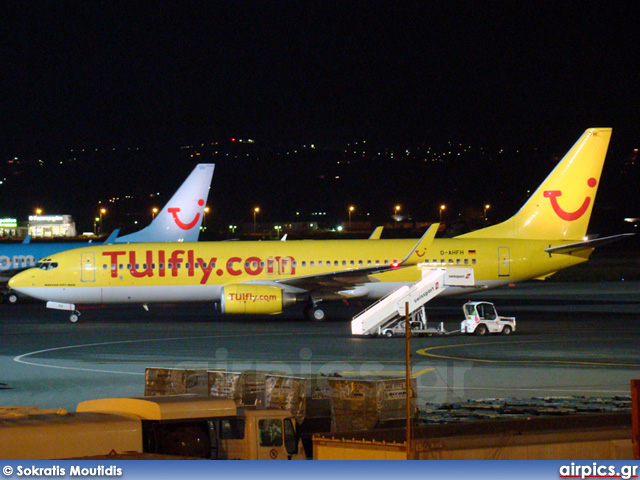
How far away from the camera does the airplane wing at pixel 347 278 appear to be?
1559 inches

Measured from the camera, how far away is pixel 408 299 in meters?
34.6

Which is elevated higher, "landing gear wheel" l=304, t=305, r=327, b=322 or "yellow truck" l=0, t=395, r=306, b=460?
"landing gear wheel" l=304, t=305, r=327, b=322

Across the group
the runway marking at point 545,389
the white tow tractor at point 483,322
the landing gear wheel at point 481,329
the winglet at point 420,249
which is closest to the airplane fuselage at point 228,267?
the winglet at point 420,249

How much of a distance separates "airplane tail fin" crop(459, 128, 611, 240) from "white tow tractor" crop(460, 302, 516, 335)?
32.6 feet

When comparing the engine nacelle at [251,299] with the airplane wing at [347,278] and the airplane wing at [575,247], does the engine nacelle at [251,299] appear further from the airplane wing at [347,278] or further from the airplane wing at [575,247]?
the airplane wing at [575,247]

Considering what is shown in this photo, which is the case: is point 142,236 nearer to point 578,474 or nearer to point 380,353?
point 380,353

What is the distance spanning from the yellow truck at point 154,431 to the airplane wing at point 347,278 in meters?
27.8

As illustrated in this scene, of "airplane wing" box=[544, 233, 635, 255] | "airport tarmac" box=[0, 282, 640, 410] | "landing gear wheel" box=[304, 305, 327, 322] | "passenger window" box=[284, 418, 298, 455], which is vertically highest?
"airplane wing" box=[544, 233, 635, 255]

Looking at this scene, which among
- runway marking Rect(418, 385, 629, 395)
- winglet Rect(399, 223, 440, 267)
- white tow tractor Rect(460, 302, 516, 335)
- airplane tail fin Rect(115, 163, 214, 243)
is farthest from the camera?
airplane tail fin Rect(115, 163, 214, 243)

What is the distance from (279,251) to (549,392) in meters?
22.8

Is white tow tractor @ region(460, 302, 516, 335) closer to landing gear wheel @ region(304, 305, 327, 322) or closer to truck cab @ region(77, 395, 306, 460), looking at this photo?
landing gear wheel @ region(304, 305, 327, 322)

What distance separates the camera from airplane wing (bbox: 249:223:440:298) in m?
39.6

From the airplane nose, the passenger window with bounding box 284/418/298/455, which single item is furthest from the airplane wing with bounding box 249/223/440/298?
the passenger window with bounding box 284/418/298/455

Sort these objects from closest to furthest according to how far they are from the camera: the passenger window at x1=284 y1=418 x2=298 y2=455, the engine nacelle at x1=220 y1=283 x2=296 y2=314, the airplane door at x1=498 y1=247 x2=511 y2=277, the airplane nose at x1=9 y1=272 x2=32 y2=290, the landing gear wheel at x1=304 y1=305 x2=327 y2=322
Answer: the passenger window at x1=284 y1=418 x2=298 y2=455, the engine nacelle at x1=220 y1=283 x2=296 y2=314, the landing gear wheel at x1=304 y1=305 x2=327 y2=322, the airplane nose at x1=9 y1=272 x2=32 y2=290, the airplane door at x1=498 y1=247 x2=511 y2=277
